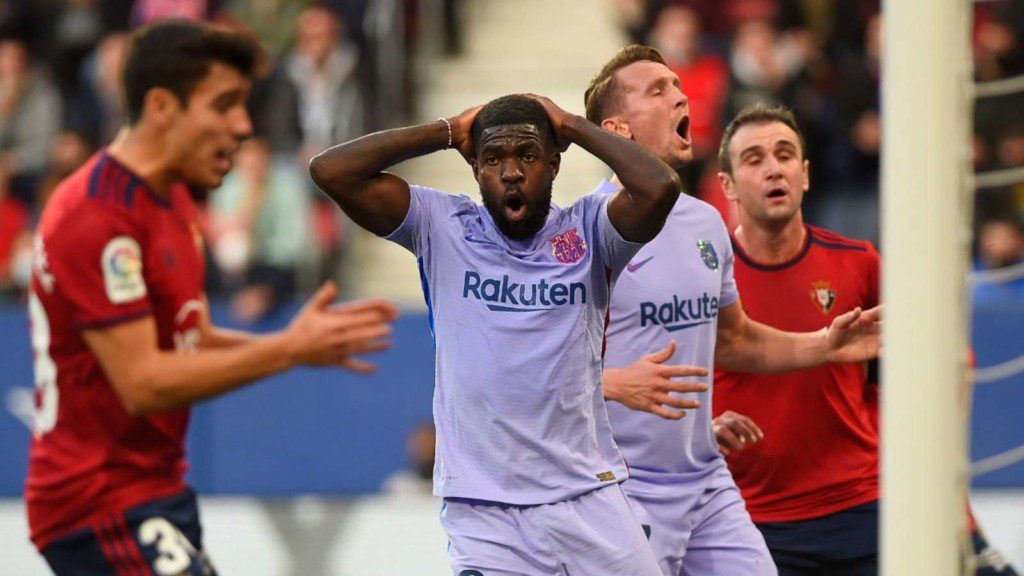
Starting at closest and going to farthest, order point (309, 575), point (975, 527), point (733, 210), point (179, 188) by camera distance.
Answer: point (179, 188), point (975, 527), point (309, 575), point (733, 210)

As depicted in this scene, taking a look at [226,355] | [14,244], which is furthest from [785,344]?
[14,244]

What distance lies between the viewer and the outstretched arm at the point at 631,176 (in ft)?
13.7

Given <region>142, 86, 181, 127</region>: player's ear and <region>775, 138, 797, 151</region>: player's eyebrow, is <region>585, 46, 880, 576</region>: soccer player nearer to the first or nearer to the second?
<region>775, 138, 797, 151</region>: player's eyebrow

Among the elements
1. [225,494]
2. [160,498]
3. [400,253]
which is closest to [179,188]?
[160,498]

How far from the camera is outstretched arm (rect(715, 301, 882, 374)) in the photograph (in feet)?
16.6

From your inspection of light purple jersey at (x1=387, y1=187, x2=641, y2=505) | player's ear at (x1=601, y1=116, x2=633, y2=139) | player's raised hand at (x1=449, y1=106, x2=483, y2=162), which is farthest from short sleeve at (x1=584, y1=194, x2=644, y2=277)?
player's ear at (x1=601, y1=116, x2=633, y2=139)

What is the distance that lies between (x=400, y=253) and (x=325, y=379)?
6.36 feet

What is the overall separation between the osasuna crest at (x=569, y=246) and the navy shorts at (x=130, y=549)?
4.07 feet

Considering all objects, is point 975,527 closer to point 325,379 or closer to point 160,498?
point 160,498

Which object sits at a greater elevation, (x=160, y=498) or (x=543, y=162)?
(x=543, y=162)

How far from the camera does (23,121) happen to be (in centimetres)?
1191

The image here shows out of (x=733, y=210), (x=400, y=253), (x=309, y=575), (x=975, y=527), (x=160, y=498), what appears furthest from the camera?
(x=400, y=253)

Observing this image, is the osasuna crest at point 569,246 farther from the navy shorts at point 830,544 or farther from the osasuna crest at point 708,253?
the navy shorts at point 830,544

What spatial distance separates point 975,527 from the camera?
539 centimetres
